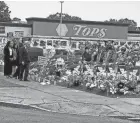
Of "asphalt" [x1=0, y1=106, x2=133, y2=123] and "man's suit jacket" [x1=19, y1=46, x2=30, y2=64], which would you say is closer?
"asphalt" [x1=0, y1=106, x2=133, y2=123]

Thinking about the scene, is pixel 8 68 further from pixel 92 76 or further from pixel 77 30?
pixel 77 30

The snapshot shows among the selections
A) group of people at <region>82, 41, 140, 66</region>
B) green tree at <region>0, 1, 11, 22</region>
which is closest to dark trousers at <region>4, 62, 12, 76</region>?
group of people at <region>82, 41, 140, 66</region>

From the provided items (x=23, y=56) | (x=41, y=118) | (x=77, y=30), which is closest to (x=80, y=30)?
(x=77, y=30)

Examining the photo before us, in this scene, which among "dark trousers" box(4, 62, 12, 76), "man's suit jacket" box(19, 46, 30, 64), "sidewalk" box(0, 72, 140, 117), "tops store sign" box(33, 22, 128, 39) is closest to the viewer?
"sidewalk" box(0, 72, 140, 117)

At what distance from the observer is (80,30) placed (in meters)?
59.1

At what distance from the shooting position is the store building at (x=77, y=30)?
5650cm

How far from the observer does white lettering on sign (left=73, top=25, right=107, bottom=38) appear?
58.7m

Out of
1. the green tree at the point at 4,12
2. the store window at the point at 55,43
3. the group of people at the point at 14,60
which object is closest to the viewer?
the group of people at the point at 14,60

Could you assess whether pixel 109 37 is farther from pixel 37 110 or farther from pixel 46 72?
pixel 37 110

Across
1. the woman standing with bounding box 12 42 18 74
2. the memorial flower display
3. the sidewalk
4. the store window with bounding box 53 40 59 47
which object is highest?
the store window with bounding box 53 40 59 47

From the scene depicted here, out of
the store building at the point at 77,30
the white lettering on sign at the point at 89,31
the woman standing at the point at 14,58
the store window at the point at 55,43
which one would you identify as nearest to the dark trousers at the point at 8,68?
the woman standing at the point at 14,58

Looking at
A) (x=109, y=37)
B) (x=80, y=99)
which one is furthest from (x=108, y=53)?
(x=109, y=37)

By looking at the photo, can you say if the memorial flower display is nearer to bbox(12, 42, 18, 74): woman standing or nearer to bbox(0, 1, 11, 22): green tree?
bbox(12, 42, 18, 74): woman standing

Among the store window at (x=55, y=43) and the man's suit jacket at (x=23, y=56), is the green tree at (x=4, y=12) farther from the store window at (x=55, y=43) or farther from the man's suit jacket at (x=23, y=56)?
the man's suit jacket at (x=23, y=56)
